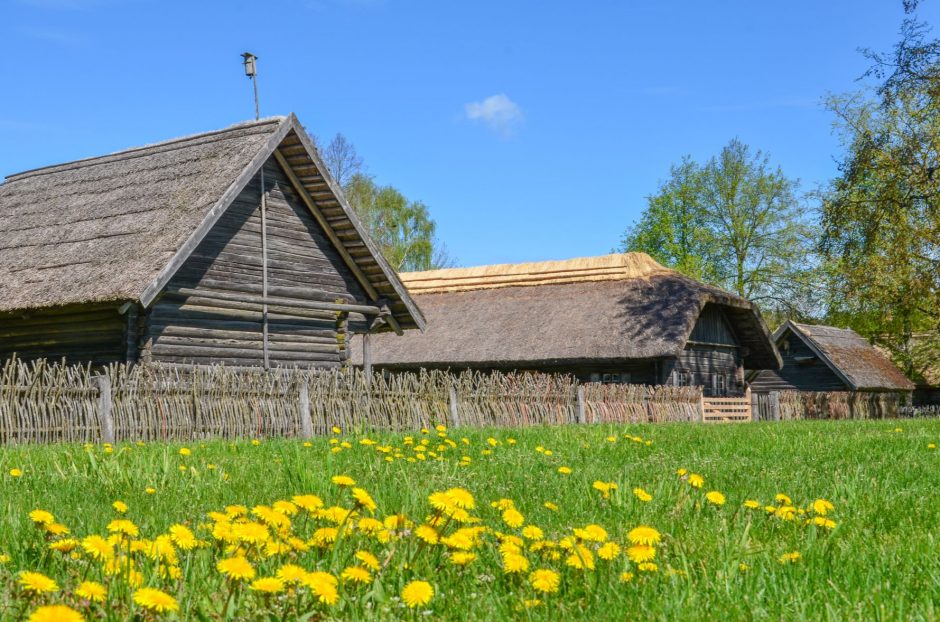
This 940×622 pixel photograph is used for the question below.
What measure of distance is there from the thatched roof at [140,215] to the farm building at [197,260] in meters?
0.03

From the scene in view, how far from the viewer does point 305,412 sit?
13.3 metres

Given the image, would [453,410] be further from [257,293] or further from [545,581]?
[545,581]

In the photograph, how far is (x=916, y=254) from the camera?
1077 inches

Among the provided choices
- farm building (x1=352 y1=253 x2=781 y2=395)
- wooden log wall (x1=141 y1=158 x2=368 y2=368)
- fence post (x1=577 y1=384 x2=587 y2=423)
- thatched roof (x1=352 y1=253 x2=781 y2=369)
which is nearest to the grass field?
wooden log wall (x1=141 y1=158 x2=368 y2=368)

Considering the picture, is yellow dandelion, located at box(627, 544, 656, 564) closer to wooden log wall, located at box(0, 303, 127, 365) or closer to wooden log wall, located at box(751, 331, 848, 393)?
wooden log wall, located at box(0, 303, 127, 365)

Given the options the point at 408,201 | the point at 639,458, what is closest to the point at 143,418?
the point at 639,458

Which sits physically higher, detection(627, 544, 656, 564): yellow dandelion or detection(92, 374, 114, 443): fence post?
detection(92, 374, 114, 443): fence post

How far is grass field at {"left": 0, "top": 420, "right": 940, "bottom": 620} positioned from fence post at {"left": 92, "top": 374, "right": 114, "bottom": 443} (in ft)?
15.0

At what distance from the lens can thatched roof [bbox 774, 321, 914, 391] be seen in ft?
125

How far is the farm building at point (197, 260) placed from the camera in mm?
14617

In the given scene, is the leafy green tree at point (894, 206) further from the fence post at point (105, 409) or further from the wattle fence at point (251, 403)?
the fence post at point (105, 409)

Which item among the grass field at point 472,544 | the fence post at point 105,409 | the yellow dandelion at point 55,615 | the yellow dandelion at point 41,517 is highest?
the fence post at point 105,409

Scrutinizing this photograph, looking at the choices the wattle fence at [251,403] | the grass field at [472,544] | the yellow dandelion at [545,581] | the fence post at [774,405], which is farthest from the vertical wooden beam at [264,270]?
the fence post at [774,405]

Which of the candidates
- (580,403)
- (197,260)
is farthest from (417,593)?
(580,403)
